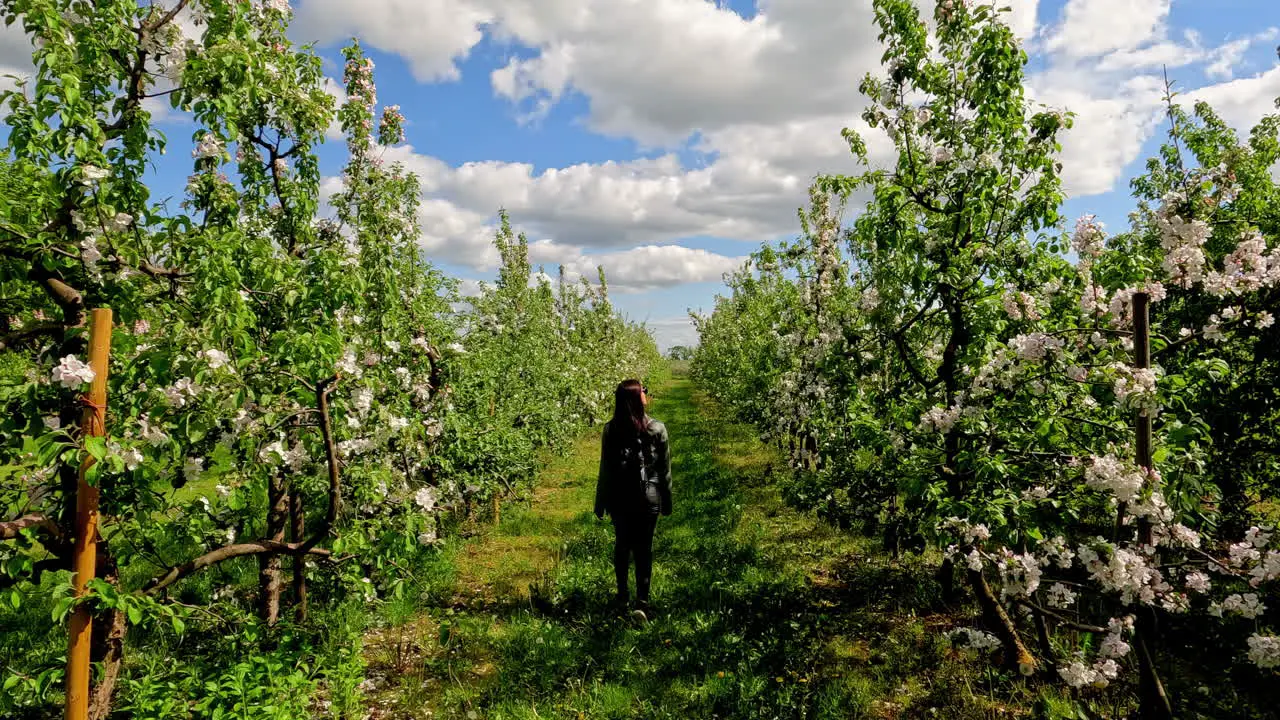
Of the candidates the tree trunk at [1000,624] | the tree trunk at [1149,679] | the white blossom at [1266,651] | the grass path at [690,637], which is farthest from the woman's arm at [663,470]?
the white blossom at [1266,651]

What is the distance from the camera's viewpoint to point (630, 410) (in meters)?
6.17

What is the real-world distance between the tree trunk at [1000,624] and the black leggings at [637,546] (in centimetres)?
284

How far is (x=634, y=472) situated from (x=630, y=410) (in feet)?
2.00

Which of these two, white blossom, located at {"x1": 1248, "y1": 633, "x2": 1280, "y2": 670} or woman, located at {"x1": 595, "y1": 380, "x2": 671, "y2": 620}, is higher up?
woman, located at {"x1": 595, "y1": 380, "x2": 671, "y2": 620}

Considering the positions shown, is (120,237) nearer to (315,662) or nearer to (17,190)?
(17,190)

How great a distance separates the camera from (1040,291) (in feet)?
15.1

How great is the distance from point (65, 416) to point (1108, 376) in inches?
214

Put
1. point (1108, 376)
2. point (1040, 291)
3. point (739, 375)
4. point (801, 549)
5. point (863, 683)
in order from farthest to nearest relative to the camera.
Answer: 1. point (739, 375)
2. point (801, 549)
3. point (863, 683)
4. point (1040, 291)
5. point (1108, 376)

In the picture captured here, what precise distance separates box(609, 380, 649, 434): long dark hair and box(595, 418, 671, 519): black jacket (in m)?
0.07

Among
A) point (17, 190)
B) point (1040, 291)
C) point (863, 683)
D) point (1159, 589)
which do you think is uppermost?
point (17, 190)

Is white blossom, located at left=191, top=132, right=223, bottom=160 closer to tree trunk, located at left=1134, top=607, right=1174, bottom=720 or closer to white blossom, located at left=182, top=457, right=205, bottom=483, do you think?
white blossom, located at left=182, top=457, right=205, bottom=483

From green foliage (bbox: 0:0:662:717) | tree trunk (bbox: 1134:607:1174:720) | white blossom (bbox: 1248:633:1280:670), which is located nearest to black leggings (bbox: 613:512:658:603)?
green foliage (bbox: 0:0:662:717)

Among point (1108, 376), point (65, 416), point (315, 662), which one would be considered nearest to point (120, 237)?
point (65, 416)

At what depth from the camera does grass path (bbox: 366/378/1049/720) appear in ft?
15.8
